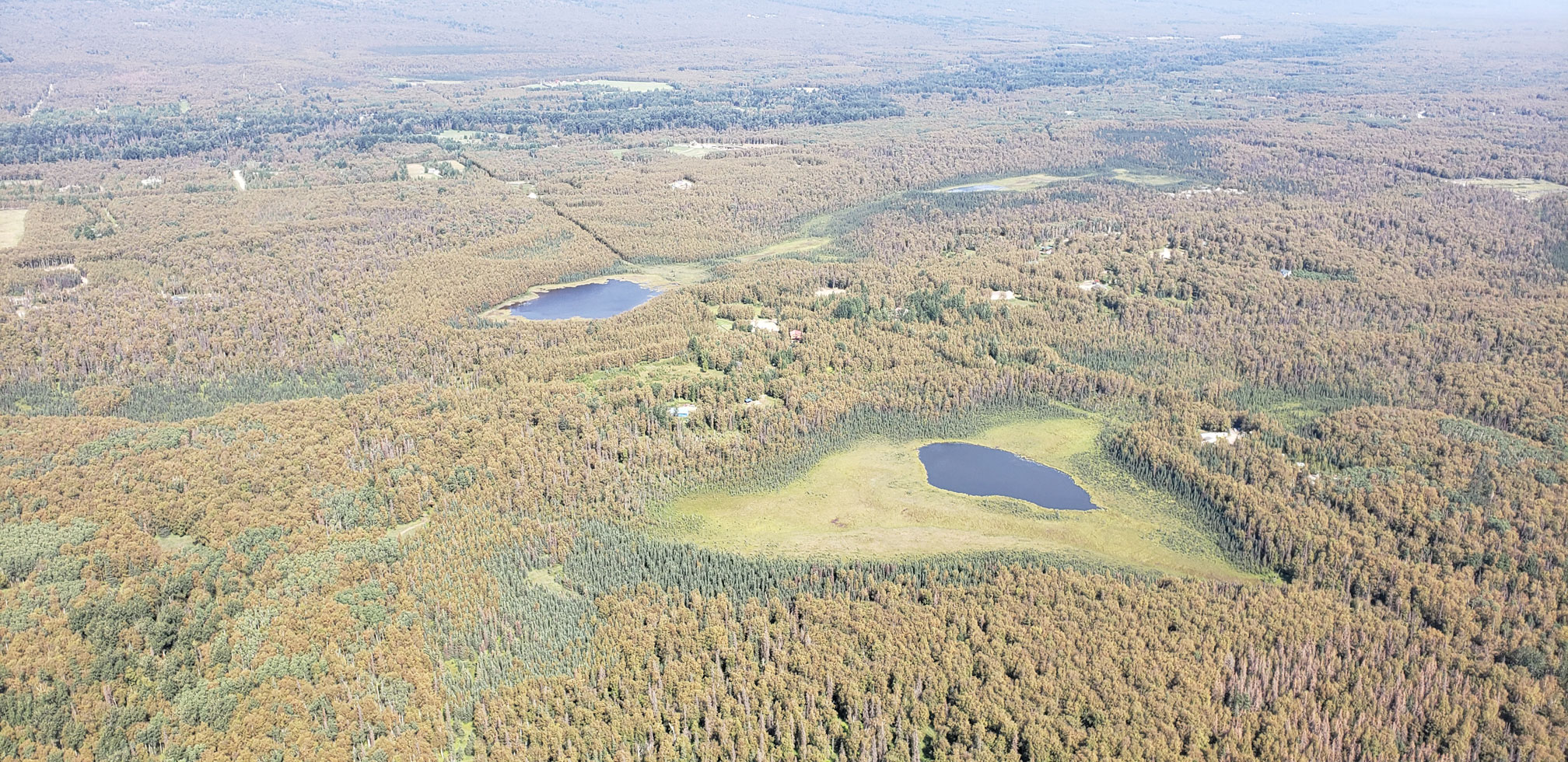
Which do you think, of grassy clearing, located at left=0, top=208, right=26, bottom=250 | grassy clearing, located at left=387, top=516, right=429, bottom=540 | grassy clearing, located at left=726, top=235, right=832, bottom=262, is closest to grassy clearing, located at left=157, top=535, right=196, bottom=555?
grassy clearing, located at left=387, top=516, right=429, bottom=540

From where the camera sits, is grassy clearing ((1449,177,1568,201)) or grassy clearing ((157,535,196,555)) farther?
grassy clearing ((1449,177,1568,201))

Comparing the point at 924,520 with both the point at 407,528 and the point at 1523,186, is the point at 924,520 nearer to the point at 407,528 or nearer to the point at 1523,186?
the point at 407,528

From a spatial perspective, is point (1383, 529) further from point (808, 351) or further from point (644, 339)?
point (644, 339)

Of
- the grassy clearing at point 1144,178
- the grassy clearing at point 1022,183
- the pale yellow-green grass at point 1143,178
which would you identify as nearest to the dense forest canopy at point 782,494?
the grassy clearing at point 1022,183

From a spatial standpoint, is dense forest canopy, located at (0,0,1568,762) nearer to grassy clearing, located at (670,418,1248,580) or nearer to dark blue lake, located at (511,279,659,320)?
grassy clearing, located at (670,418,1248,580)

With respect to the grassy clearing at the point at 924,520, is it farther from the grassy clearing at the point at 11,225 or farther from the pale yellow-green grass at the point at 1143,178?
the grassy clearing at the point at 11,225


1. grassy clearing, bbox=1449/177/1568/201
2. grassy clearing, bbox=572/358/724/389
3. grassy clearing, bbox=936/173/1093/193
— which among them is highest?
grassy clearing, bbox=1449/177/1568/201

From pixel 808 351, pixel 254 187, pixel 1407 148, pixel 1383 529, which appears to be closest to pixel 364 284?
pixel 808 351
